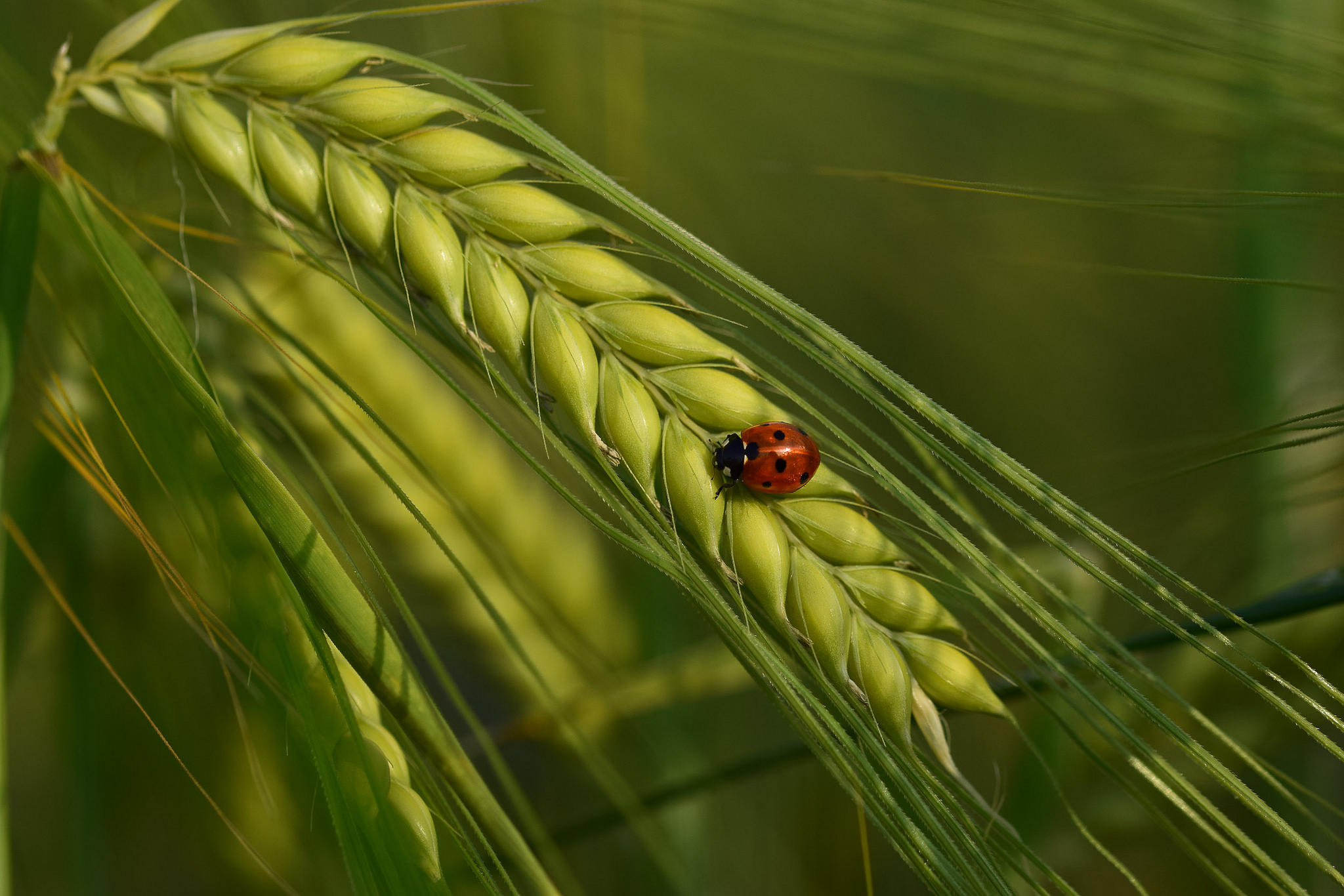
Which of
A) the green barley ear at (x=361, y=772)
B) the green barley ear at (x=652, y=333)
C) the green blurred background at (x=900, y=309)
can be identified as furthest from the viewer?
the green blurred background at (x=900, y=309)

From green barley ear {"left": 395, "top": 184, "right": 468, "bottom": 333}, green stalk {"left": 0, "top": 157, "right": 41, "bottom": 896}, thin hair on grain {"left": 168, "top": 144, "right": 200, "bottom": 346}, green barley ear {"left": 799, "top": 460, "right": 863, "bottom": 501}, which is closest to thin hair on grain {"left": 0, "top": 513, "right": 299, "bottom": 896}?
green stalk {"left": 0, "top": 157, "right": 41, "bottom": 896}

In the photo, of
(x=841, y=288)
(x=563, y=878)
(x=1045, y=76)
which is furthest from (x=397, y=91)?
(x=841, y=288)

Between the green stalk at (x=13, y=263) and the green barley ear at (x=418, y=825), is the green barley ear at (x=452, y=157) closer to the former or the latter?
the green stalk at (x=13, y=263)

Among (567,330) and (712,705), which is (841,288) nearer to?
(712,705)

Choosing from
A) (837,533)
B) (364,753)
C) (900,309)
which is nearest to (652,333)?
(837,533)

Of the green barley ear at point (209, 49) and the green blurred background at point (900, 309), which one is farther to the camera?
the green blurred background at point (900, 309)

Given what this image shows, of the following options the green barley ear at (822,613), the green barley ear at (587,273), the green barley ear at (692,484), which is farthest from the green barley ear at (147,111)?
the green barley ear at (822,613)
